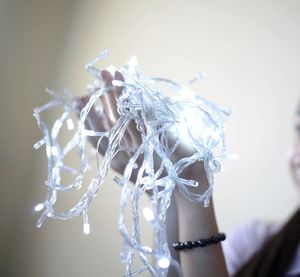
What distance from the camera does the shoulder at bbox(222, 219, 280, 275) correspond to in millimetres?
661

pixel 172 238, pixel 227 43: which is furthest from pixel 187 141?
pixel 227 43

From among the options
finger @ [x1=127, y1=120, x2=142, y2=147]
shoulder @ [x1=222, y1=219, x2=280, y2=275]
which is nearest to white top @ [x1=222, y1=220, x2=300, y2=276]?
shoulder @ [x1=222, y1=219, x2=280, y2=275]

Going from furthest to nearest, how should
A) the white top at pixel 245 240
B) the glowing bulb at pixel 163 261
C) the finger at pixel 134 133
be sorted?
the white top at pixel 245 240 → the finger at pixel 134 133 → the glowing bulb at pixel 163 261

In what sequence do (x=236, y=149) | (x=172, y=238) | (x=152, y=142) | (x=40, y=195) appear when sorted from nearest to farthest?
1. (x=152, y=142)
2. (x=172, y=238)
3. (x=236, y=149)
4. (x=40, y=195)

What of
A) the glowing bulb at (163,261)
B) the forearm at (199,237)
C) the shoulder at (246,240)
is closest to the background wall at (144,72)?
the shoulder at (246,240)

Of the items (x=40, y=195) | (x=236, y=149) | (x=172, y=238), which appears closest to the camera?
(x=172, y=238)

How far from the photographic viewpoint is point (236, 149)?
2.31 feet

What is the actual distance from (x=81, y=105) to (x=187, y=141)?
200mm

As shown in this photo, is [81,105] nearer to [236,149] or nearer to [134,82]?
[134,82]

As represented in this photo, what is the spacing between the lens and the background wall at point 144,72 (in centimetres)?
69

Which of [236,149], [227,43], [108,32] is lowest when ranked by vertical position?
[236,149]

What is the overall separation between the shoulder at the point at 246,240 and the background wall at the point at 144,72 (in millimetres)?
21

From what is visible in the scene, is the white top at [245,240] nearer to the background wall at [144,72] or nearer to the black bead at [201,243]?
the background wall at [144,72]

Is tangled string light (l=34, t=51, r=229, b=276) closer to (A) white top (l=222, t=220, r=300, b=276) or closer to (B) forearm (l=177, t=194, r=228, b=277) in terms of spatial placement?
(B) forearm (l=177, t=194, r=228, b=277)
